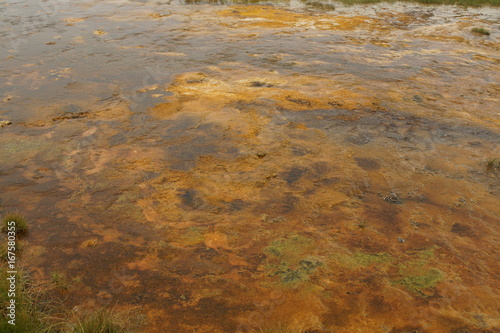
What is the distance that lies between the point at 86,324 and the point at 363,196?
291cm

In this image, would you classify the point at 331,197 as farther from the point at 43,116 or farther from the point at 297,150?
the point at 43,116

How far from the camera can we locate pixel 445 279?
9.77 feet

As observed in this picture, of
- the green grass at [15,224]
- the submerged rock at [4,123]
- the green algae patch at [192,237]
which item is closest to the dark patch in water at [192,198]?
the green algae patch at [192,237]

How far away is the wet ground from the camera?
2832mm

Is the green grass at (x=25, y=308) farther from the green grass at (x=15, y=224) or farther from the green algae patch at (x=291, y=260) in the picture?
the green algae patch at (x=291, y=260)

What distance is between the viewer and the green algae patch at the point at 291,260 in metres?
3.01

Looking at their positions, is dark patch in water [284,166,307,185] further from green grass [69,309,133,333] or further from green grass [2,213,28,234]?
green grass [2,213,28,234]

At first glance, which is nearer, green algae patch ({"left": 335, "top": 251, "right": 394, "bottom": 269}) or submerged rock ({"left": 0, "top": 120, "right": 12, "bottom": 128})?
green algae patch ({"left": 335, "top": 251, "right": 394, "bottom": 269})

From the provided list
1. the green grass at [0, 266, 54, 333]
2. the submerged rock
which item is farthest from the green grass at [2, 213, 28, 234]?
the submerged rock

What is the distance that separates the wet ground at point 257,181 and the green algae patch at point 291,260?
15mm

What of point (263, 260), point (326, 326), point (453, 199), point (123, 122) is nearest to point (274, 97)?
point (123, 122)

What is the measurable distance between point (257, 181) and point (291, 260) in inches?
52.1

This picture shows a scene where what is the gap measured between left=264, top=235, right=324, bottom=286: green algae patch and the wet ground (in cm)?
1

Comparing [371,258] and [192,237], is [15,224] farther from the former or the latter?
[371,258]
